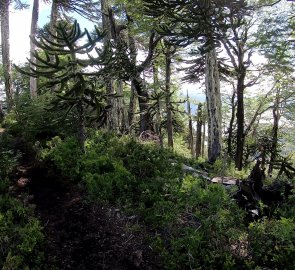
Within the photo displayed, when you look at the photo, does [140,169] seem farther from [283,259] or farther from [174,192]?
[283,259]

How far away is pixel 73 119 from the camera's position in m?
10.0

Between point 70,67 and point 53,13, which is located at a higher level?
point 53,13

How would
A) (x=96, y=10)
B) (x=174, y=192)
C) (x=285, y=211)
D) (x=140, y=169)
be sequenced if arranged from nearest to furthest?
1. (x=285, y=211)
2. (x=174, y=192)
3. (x=140, y=169)
4. (x=96, y=10)

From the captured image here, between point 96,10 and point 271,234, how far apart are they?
14.6 meters

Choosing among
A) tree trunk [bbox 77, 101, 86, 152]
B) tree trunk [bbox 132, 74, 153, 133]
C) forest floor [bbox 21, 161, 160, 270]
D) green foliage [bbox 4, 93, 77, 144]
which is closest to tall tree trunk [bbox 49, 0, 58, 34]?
tree trunk [bbox 132, 74, 153, 133]

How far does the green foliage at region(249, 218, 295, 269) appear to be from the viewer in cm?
513

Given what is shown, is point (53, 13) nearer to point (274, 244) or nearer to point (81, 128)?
point (81, 128)

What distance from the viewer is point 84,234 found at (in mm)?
5957

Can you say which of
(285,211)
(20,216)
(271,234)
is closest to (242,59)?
(285,211)

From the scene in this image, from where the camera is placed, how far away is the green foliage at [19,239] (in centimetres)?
496

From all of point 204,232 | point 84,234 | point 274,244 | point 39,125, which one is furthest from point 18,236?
point 39,125

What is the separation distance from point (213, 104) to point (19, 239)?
9.59 m

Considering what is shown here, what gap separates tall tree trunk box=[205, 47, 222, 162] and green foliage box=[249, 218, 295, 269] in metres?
7.40

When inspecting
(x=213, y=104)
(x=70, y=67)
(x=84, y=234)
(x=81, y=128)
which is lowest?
(x=84, y=234)
